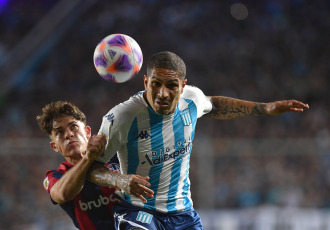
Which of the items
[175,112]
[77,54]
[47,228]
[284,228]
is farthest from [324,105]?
[175,112]

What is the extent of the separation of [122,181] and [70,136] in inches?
43.7

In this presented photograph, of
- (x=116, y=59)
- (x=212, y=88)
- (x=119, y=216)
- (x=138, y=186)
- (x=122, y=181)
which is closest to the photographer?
(x=138, y=186)

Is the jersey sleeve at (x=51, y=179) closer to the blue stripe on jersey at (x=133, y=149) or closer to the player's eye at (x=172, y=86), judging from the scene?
the blue stripe on jersey at (x=133, y=149)

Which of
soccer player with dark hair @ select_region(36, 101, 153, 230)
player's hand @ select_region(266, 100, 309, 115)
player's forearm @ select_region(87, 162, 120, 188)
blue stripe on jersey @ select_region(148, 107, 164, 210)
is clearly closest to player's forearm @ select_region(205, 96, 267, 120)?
player's hand @ select_region(266, 100, 309, 115)

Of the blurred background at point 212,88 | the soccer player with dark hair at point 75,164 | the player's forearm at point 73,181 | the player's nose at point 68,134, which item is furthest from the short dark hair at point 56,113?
the blurred background at point 212,88

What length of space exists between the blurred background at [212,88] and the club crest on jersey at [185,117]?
5.55 metres

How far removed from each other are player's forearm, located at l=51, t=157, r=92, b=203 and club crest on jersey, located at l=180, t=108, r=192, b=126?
0.87 m

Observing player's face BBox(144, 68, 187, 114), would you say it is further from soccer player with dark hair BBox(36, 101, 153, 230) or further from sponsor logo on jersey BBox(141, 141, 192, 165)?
soccer player with dark hair BBox(36, 101, 153, 230)

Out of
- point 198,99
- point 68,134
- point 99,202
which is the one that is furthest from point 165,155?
point 68,134

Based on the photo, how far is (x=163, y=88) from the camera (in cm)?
386

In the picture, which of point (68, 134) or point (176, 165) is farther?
point (68, 134)

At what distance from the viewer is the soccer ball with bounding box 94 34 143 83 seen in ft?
14.4

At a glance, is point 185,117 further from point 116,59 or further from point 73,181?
point 73,181

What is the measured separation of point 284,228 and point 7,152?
543 cm
